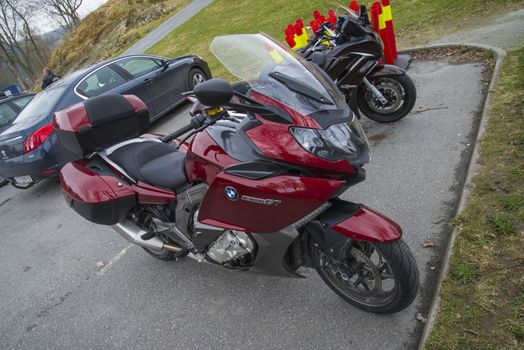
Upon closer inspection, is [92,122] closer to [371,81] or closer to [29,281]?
[29,281]

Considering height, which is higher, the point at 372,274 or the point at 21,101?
the point at 21,101

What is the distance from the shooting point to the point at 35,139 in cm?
559

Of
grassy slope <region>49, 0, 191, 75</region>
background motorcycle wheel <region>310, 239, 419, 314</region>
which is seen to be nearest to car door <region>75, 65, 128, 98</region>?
background motorcycle wheel <region>310, 239, 419, 314</region>

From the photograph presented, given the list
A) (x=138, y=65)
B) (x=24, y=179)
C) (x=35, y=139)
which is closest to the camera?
(x=35, y=139)

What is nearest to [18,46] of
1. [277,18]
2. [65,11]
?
[65,11]

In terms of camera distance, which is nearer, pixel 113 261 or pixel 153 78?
pixel 113 261

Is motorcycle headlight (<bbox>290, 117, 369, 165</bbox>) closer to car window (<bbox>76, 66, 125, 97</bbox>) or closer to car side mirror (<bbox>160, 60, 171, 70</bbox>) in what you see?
car window (<bbox>76, 66, 125, 97</bbox>)

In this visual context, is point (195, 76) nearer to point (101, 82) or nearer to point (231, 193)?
point (101, 82)

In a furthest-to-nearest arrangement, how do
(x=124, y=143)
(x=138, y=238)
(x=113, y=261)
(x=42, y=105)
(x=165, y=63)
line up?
(x=165, y=63) < (x=42, y=105) < (x=113, y=261) < (x=124, y=143) < (x=138, y=238)

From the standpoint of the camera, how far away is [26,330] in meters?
3.22

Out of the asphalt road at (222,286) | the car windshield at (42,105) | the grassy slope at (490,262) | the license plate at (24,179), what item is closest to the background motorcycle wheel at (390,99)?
the asphalt road at (222,286)

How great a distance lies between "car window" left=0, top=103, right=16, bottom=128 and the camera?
725 centimetres

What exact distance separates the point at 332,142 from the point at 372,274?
3.15 ft

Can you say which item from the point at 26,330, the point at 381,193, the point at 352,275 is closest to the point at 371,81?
the point at 381,193
